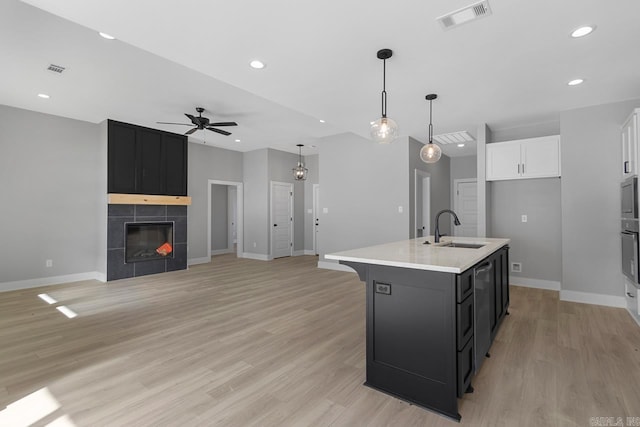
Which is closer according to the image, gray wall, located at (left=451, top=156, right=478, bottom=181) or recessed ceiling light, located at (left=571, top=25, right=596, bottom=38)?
recessed ceiling light, located at (left=571, top=25, right=596, bottom=38)

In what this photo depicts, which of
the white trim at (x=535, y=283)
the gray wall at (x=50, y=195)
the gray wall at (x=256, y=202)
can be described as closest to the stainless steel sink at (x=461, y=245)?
the white trim at (x=535, y=283)

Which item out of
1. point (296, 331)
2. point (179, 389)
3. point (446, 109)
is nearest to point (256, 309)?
point (296, 331)

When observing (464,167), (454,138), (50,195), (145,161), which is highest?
(454,138)

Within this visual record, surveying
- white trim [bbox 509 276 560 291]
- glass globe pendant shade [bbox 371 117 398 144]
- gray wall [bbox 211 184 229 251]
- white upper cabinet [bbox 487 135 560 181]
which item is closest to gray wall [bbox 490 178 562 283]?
white trim [bbox 509 276 560 291]

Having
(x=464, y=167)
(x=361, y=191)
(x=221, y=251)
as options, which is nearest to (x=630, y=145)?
(x=361, y=191)

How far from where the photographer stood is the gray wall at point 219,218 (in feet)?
30.3

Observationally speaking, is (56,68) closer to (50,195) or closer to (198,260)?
(50,195)

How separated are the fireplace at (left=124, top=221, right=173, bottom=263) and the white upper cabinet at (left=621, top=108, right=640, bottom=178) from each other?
287 inches

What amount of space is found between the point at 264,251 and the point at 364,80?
18.1 feet

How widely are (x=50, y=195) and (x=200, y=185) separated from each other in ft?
9.22

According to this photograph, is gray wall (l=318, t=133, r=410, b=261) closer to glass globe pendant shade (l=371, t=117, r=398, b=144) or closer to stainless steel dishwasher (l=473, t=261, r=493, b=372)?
glass globe pendant shade (l=371, t=117, r=398, b=144)

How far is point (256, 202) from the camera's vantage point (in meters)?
8.14

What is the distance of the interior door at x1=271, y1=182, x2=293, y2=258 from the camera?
8.06 m

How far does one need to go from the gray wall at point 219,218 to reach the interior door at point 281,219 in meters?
2.19
